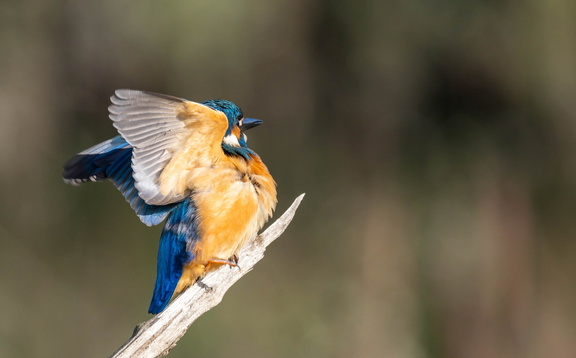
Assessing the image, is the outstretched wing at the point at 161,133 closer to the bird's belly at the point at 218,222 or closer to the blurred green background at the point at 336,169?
the bird's belly at the point at 218,222

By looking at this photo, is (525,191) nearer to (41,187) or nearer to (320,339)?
(320,339)

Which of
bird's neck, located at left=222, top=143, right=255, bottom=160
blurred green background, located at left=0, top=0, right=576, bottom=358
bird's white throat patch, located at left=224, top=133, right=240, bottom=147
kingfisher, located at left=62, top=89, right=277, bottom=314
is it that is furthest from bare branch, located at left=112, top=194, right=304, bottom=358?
blurred green background, located at left=0, top=0, right=576, bottom=358

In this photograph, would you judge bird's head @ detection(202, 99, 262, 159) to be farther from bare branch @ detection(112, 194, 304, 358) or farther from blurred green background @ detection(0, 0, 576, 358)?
blurred green background @ detection(0, 0, 576, 358)

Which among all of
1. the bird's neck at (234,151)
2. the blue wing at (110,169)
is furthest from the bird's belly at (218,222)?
the blue wing at (110,169)

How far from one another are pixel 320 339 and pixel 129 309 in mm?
1426

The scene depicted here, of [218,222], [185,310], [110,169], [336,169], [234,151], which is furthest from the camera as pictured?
[336,169]

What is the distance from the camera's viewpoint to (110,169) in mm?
2680

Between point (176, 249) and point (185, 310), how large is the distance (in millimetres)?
277

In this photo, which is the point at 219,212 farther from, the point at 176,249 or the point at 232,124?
the point at 232,124

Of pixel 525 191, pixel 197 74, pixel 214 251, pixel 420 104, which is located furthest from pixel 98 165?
pixel 525 191

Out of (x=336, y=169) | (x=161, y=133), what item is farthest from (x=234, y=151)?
(x=336, y=169)

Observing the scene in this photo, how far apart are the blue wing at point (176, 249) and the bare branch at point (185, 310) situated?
97 mm

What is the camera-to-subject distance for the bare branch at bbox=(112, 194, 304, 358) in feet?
7.13

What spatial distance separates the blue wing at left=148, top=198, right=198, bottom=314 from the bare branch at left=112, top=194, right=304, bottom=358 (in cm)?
10
